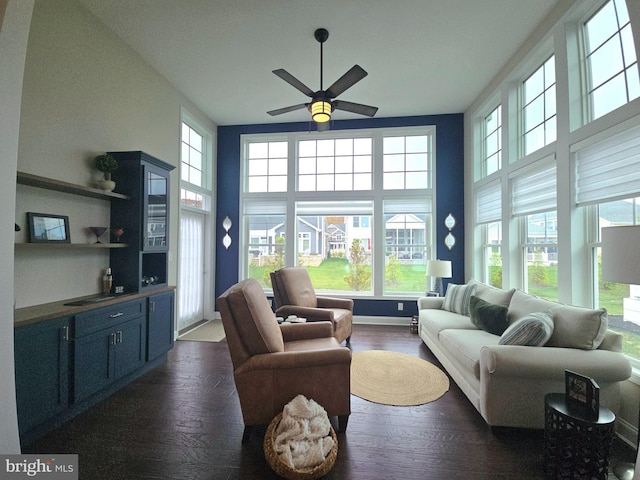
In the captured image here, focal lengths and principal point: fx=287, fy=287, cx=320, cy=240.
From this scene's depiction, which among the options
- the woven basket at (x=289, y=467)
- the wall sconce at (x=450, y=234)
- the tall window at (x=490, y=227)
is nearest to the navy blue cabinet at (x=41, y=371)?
the woven basket at (x=289, y=467)

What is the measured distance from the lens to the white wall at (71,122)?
90.3 inches

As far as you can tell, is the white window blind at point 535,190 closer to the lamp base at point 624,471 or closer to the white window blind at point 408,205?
the white window blind at point 408,205

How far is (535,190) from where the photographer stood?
10.5 feet

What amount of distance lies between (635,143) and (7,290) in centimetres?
378

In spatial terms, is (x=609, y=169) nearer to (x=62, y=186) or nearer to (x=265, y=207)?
(x=62, y=186)

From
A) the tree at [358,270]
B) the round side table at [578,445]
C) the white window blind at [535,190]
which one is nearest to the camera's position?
the round side table at [578,445]

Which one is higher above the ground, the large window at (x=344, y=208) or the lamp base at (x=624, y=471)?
the large window at (x=344, y=208)

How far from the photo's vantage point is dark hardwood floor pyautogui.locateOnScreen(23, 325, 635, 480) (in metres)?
1.71

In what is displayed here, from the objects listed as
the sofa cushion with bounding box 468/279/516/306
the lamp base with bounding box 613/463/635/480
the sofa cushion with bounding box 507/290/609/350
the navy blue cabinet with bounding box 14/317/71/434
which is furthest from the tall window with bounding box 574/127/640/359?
the navy blue cabinet with bounding box 14/317/71/434

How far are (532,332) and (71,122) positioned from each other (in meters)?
4.24

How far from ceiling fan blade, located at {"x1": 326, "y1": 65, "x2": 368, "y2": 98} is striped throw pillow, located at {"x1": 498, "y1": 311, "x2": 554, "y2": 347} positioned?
233cm

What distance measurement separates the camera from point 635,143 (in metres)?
2.03

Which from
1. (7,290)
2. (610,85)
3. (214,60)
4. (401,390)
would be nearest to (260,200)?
(214,60)

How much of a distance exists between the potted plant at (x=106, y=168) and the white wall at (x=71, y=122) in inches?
5.2
